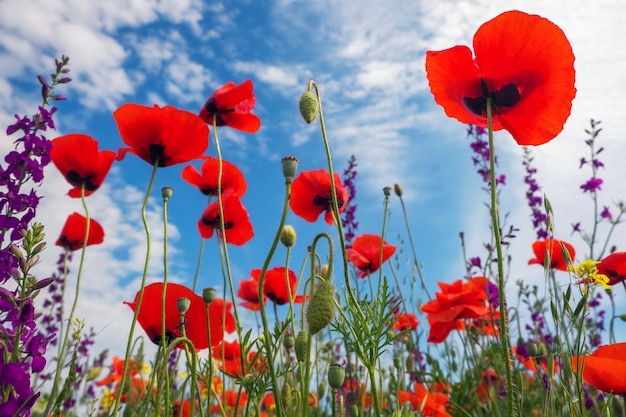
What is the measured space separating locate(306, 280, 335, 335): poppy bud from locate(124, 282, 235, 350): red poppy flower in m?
0.59

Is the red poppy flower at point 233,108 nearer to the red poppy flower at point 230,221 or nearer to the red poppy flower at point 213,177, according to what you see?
the red poppy flower at point 213,177

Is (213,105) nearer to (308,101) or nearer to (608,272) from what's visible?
(308,101)

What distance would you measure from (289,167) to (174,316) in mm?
754

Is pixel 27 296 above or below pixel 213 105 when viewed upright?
below

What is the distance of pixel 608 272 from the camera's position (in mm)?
2617

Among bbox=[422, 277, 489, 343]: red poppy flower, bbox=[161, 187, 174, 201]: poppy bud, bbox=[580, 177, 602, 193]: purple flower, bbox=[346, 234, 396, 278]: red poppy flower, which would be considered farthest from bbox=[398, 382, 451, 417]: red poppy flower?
bbox=[580, 177, 602, 193]: purple flower

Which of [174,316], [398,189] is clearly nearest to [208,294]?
[174,316]

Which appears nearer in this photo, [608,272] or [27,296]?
[27,296]

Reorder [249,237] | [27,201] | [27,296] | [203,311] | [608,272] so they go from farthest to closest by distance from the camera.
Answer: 1. [249,237]
2. [608,272]
3. [203,311]
4. [27,201]
5. [27,296]

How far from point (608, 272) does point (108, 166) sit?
228cm

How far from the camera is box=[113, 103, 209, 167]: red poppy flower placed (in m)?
1.93

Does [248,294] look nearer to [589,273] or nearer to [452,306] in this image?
[452,306]

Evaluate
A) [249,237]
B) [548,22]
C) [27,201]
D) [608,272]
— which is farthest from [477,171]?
[27,201]

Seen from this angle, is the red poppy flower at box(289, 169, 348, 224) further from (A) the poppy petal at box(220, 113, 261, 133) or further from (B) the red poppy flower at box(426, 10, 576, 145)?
(B) the red poppy flower at box(426, 10, 576, 145)
